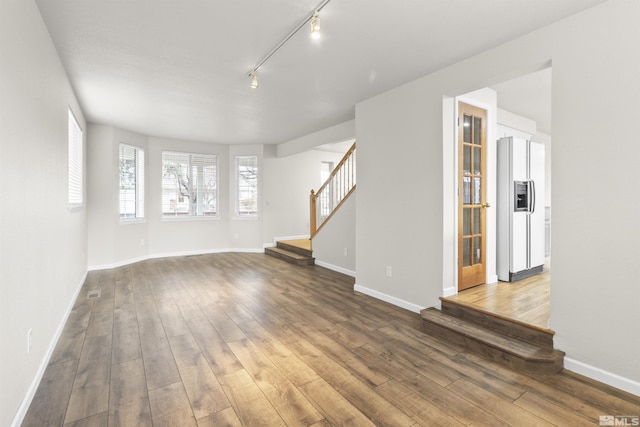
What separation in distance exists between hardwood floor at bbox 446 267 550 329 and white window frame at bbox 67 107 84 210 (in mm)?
4666

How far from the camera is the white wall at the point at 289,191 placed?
7582 mm

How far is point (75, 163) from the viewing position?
4152mm

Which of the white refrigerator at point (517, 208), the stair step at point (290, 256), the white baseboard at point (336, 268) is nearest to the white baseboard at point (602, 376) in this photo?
the white refrigerator at point (517, 208)

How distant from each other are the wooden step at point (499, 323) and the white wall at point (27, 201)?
11.0 feet

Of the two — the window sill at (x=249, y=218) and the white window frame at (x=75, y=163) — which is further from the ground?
the white window frame at (x=75, y=163)

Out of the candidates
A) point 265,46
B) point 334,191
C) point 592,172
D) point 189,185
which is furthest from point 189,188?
point 592,172

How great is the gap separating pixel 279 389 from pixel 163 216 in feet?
19.5

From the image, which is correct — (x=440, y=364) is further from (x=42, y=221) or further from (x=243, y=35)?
(x=42, y=221)

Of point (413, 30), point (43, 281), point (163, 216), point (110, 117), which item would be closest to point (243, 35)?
point (413, 30)

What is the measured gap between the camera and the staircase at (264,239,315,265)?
6078 mm

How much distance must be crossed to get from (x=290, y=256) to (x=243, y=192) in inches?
91.1

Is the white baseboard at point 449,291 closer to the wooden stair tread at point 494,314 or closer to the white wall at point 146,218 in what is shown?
the wooden stair tread at point 494,314

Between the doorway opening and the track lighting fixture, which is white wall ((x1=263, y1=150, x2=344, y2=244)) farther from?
the doorway opening

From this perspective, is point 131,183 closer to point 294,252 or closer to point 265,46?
point 294,252
